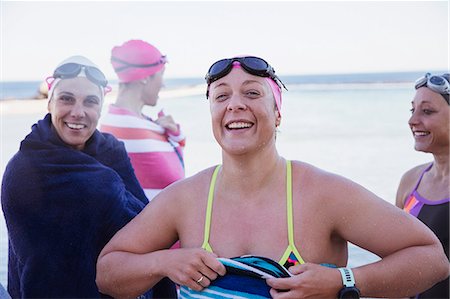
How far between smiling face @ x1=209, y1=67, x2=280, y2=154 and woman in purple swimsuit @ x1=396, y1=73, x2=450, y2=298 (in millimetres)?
1624

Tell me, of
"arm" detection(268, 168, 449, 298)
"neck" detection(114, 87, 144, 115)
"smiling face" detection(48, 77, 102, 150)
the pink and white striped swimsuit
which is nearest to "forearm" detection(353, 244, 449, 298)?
"arm" detection(268, 168, 449, 298)

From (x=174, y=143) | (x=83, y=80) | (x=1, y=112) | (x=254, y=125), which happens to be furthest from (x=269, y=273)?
(x=1, y=112)

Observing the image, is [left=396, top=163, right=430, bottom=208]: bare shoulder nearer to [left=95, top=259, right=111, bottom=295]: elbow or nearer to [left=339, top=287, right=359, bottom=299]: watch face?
[left=339, top=287, right=359, bottom=299]: watch face

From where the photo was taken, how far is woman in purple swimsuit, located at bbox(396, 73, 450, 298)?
3.55m

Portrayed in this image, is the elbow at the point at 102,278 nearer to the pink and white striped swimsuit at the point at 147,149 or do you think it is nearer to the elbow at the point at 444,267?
the elbow at the point at 444,267

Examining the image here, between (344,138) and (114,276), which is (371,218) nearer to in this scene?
(114,276)

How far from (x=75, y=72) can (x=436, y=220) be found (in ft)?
7.50

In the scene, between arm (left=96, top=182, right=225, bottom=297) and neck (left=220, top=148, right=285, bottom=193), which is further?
neck (left=220, top=148, right=285, bottom=193)

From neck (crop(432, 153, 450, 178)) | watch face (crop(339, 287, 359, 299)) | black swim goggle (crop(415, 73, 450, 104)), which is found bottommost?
watch face (crop(339, 287, 359, 299))

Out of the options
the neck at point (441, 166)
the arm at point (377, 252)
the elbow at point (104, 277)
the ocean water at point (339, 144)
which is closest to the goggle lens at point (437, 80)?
the neck at point (441, 166)

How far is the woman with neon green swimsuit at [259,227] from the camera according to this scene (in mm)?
2111

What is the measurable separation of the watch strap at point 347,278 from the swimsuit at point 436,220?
1.43 meters

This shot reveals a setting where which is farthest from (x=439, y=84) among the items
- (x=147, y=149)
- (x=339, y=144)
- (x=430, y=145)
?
(x=339, y=144)

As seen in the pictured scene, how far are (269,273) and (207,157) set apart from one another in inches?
351
